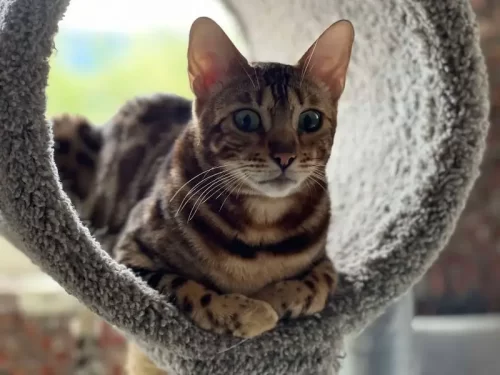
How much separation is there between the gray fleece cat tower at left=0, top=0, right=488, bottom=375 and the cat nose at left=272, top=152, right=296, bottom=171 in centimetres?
21

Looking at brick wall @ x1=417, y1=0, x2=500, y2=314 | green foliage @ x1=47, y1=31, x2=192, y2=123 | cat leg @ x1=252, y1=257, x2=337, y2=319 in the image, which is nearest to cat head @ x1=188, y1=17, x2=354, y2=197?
cat leg @ x1=252, y1=257, x2=337, y2=319

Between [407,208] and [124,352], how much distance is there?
88 centimetres

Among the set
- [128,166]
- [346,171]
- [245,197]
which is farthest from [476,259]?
A: [245,197]

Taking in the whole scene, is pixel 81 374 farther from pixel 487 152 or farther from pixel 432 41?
pixel 487 152

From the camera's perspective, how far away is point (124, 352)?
5.16ft

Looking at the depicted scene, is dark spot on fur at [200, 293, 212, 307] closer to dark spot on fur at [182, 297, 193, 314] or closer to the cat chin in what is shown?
dark spot on fur at [182, 297, 193, 314]

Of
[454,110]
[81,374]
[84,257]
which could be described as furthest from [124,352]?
[454,110]

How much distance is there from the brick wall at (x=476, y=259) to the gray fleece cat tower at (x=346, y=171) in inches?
30.3

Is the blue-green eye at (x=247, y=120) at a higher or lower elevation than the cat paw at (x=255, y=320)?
higher

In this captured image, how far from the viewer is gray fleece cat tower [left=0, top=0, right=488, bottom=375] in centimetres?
73

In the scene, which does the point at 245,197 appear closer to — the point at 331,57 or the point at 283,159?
the point at 283,159

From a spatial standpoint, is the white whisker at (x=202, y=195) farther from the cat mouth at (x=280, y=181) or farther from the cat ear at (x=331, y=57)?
the cat ear at (x=331, y=57)

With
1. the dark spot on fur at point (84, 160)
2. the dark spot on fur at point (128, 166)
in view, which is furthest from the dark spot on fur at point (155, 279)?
the dark spot on fur at point (84, 160)

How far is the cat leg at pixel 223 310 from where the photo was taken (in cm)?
79
